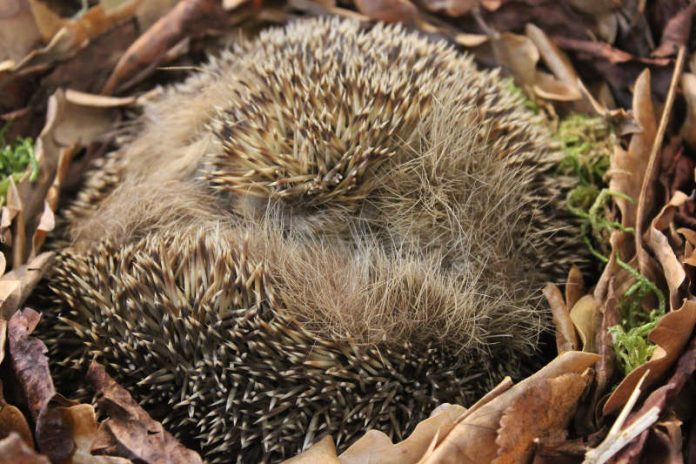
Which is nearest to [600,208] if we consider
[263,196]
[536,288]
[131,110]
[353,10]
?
[536,288]

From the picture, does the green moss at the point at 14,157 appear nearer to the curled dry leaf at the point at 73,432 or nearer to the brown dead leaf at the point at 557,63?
the curled dry leaf at the point at 73,432

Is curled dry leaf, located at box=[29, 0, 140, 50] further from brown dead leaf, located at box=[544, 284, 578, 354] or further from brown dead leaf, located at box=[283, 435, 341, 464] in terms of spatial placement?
brown dead leaf, located at box=[544, 284, 578, 354]

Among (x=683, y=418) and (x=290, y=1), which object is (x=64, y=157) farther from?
(x=683, y=418)

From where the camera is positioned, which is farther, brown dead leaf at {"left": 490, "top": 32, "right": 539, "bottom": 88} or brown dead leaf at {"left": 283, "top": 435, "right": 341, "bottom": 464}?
brown dead leaf at {"left": 490, "top": 32, "right": 539, "bottom": 88}

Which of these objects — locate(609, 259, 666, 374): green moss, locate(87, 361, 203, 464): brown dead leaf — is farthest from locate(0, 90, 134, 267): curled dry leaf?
locate(609, 259, 666, 374): green moss

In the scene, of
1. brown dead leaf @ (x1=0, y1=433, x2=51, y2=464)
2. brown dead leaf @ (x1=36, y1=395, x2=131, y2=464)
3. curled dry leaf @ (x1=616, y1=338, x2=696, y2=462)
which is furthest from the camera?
brown dead leaf @ (x1=36, y1=395, x2=131, y2=464)

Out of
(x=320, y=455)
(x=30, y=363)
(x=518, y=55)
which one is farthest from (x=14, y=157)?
(x=518, y=55)
